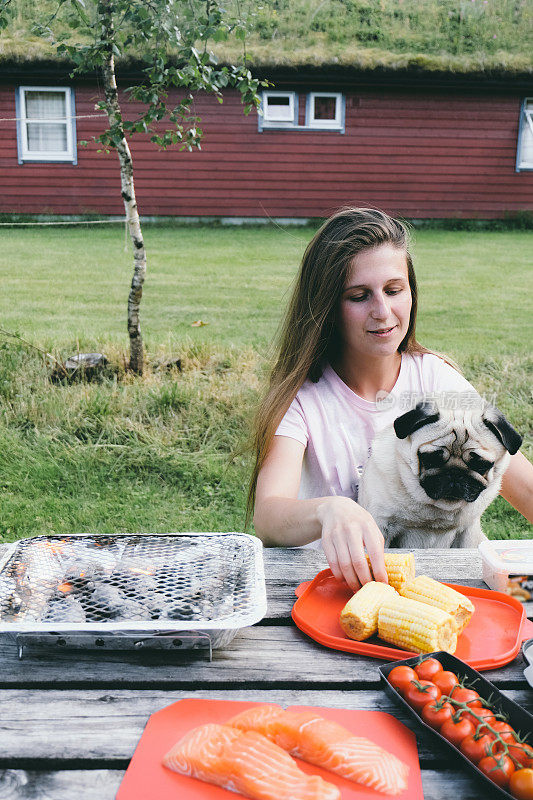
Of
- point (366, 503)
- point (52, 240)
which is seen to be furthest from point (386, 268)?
point (52, 240)

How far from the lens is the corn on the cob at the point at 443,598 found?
61.2 inches

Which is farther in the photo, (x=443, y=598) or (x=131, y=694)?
(x=443, y=598)

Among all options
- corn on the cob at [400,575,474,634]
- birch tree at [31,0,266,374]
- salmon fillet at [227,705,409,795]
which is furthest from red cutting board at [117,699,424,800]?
birch tree at [31,0,266,374]

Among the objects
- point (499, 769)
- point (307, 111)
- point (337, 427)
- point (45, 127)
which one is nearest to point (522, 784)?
point (499, 769)

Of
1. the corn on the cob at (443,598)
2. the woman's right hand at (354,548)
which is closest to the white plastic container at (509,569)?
the corn on the cob at (443,598)

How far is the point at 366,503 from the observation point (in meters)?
2.32

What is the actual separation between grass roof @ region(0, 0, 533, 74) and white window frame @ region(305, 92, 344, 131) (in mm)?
779

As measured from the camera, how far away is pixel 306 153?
1431 cm

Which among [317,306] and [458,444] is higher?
[317,306]

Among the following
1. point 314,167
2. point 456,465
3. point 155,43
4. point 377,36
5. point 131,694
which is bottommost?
point 131,694

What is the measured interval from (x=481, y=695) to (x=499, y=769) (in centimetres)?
19

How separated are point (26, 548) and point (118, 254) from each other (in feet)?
31.1

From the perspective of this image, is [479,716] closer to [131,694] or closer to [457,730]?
[457,730]

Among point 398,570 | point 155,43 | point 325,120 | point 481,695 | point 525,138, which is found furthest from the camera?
point 525,138
